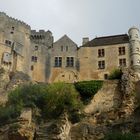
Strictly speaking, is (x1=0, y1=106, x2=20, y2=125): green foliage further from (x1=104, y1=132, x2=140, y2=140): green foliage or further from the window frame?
the window frame

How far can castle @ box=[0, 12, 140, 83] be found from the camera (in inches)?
2153

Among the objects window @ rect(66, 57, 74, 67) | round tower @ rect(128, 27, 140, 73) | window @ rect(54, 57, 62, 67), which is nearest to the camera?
round tower @ rect(128, 27, 140, 73)

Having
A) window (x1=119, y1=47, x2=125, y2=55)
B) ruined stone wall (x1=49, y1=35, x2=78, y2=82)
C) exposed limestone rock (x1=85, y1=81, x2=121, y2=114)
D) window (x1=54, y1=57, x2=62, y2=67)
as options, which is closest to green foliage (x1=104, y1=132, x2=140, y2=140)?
exposed limestone rock (x1=85, y1=81, x2=121, y2=114)

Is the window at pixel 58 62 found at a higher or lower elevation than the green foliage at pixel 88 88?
higher

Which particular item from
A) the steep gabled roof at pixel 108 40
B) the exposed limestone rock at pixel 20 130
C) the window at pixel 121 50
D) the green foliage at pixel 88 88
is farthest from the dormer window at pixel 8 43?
the exposed limestone rock at pixel 20 130

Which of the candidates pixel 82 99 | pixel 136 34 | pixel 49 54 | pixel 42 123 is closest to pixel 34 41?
pixel 49 54

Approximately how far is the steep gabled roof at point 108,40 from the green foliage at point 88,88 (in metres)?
18.1

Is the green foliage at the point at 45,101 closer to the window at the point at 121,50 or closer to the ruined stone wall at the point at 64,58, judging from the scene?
the ruined stone wall at the point at 64,58

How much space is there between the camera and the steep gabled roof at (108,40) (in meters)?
56.7

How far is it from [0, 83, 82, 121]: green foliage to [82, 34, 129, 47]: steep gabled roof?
65.0ft

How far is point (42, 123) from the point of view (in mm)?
34344

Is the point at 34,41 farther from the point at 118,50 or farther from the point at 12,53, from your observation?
the point at 118,50

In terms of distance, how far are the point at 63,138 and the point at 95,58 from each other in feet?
84.0

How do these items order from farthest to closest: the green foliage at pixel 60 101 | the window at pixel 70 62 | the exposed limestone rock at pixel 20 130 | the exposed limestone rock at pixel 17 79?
1. the window at pixel 70 62
2. the exposed limestone rock at pixel 17 79
3. the green foliage at pixel 60 101
4. the exposed limestone rock at pixel 20 130
